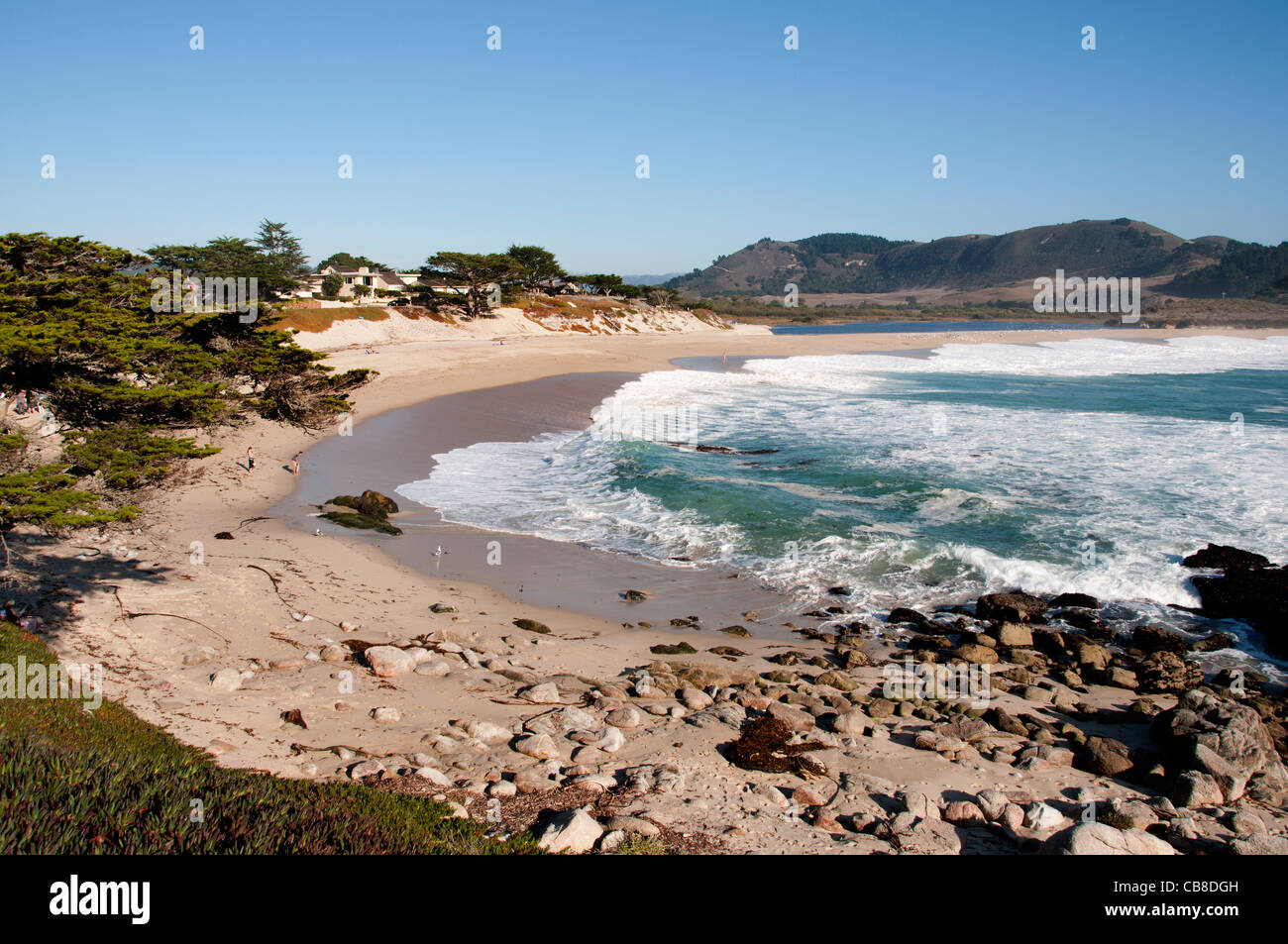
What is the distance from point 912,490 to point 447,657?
12.9 metres

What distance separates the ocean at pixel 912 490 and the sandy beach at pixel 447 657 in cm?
201

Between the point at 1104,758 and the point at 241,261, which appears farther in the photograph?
the point at 241,261

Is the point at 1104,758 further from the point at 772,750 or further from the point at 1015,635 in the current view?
the point at 1015,635

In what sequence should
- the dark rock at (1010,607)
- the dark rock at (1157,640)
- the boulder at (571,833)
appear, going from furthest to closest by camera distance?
1. the dark rock at (1010,607)
2. the dark rock at (1157,640)
3. the boulder at (571,833)

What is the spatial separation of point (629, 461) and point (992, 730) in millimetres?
14569

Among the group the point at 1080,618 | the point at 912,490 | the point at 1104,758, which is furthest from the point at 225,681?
the point at 912,490

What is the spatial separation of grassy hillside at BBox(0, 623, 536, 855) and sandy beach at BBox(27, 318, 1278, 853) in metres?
0.66

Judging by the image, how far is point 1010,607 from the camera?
38.2ft

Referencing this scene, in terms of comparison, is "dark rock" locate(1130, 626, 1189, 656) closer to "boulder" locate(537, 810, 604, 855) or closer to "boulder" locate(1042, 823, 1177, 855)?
"boulder" locate(1042, 823, 1177, 855)

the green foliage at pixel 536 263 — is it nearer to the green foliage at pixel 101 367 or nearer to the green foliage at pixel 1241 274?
the green foliage at pixel 101 367

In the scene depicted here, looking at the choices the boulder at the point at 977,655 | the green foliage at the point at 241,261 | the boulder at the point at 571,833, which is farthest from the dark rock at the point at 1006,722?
the green foliage at the point at 241,261

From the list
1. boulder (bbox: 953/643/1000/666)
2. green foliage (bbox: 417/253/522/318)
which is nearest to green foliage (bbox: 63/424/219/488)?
boulder (bbox: 953/643/1000/666)

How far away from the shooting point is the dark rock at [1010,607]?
37.8ft

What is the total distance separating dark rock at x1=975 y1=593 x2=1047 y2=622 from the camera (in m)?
11.5
